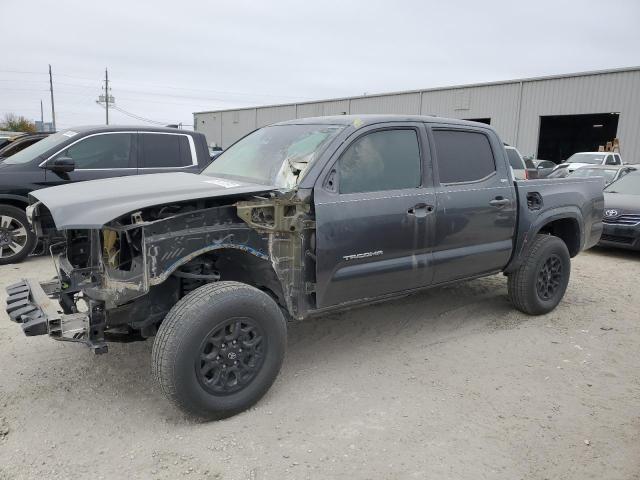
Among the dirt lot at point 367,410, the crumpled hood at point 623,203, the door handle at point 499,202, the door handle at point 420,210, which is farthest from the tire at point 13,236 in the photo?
the crumpled hood at point 623,203

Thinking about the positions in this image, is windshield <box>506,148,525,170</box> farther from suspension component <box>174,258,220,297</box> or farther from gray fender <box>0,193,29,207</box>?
suspension component <box>174,258,220,297</box>

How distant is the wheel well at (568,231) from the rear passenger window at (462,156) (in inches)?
52.2

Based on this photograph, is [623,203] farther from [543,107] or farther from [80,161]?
[543,107]

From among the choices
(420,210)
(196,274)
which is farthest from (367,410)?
(420,210)

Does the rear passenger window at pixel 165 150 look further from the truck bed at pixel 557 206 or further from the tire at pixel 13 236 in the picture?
the truck bed at pixel 557 206

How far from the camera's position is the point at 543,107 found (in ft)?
82.5

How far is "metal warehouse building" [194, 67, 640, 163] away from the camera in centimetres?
2267

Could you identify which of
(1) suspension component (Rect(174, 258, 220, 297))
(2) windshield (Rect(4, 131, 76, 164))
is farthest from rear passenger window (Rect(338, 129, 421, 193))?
(2) windshield (Rect(4, 131, 76, 164))

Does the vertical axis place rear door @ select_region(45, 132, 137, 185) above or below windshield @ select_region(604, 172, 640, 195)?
above

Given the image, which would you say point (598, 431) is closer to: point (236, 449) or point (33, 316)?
point (236, 449)

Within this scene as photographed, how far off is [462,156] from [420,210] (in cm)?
81

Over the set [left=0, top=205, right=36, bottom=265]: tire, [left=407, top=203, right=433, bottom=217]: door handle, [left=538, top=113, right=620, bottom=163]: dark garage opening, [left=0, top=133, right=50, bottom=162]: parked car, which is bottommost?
[left=0, top=205, right=36, bottom=265]: tire

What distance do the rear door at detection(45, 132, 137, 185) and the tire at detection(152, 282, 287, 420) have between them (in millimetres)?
4659

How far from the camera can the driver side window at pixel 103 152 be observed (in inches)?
276
